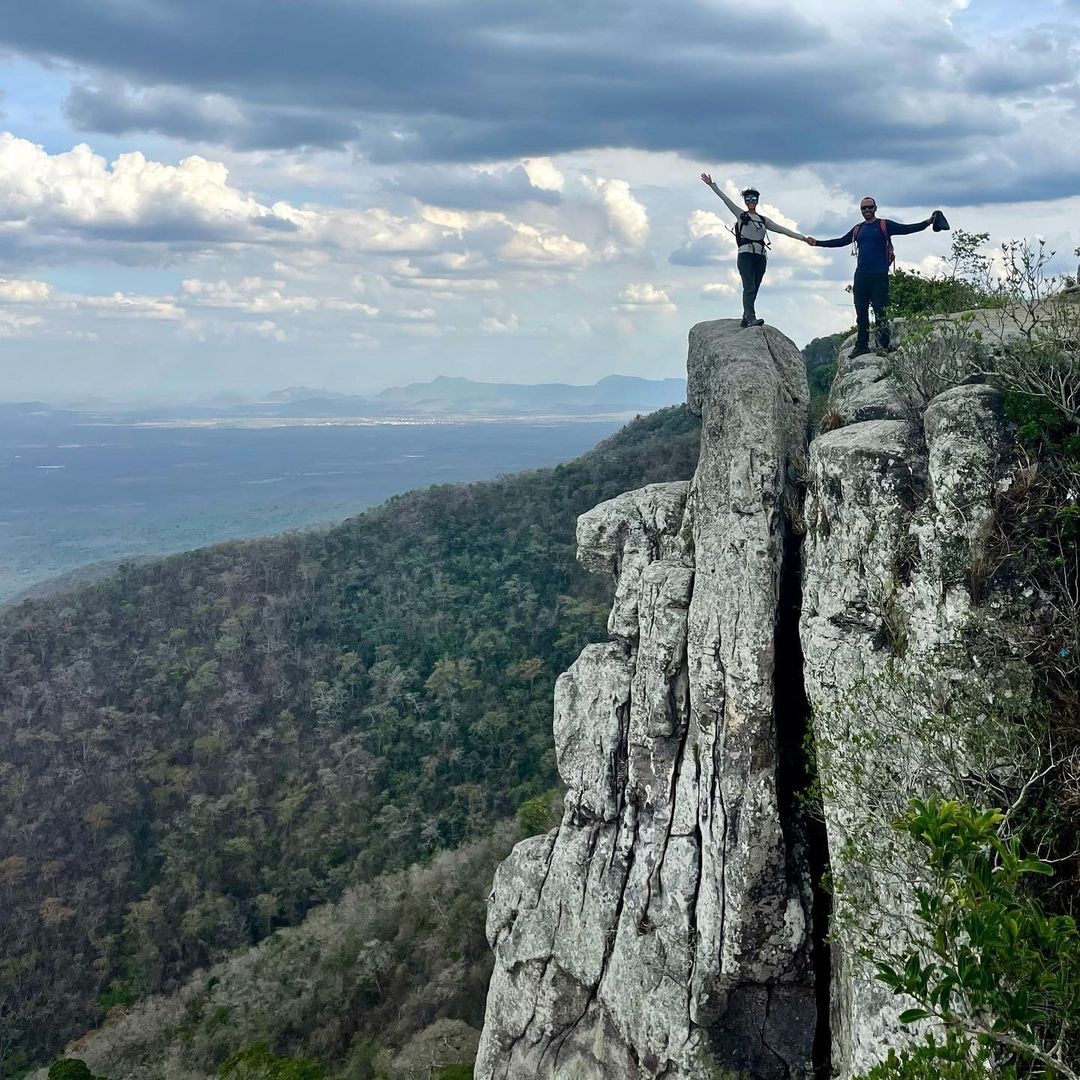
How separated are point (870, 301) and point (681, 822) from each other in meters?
11.8

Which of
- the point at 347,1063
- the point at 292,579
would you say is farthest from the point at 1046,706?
the point at 292,579

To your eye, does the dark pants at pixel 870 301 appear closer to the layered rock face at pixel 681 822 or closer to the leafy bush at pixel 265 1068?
the layered rock face at pixel 681 822

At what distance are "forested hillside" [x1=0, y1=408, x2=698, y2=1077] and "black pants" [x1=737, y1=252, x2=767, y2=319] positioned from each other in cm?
3098

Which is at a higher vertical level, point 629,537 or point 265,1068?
point 629,537

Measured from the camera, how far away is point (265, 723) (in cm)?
5731

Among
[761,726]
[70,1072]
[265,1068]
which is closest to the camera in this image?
[761,726]

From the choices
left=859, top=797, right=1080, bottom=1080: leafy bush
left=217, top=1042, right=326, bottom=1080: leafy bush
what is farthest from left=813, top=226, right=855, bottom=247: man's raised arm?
left=217, top=1042, right=326, bottom=1080: leafy bush

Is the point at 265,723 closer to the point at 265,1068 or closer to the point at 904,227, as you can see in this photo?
the point at 265,1068

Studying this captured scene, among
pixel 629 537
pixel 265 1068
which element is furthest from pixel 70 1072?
pixel 629 537

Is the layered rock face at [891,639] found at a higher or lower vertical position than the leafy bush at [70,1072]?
higher

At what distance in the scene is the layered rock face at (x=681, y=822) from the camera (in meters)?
15.1

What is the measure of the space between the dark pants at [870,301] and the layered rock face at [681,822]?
1.70m

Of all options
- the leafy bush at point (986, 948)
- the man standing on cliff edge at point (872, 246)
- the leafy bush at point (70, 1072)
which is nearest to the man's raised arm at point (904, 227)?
the man standing on cliff edge at point (872, 246)

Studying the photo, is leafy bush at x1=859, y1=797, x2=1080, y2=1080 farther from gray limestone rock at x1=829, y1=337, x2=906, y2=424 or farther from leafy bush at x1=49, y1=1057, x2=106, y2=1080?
leafy bush at x1=49, y1=1057, x2=106, y2=1080
